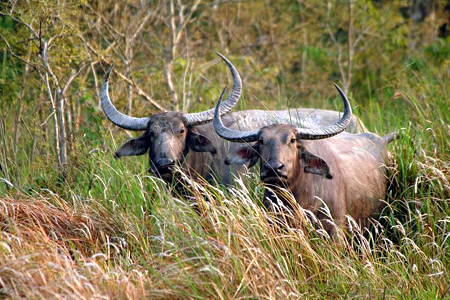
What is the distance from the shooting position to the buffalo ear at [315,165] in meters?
5.57

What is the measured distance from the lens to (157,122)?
20.6 ft

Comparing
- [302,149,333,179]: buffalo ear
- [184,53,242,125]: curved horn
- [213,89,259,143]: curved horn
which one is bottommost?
[302,149,333,179]: buffalo ear

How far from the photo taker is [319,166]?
18.4 feet

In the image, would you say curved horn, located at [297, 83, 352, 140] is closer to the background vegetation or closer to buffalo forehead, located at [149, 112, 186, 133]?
the background vegetation

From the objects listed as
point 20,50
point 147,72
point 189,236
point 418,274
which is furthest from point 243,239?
point 147,72

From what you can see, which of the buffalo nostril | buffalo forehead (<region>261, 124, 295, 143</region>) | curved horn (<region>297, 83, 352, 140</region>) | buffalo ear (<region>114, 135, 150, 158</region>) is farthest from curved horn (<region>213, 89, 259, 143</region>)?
buffalo ear (<region>114, 135, 150, 158</region>)

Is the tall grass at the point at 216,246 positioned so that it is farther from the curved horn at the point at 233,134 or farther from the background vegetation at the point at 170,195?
the curved horn at the point at 233,134

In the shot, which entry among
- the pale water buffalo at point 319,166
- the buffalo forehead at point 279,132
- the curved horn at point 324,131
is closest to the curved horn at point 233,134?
the pale water buffalo at point 319,166

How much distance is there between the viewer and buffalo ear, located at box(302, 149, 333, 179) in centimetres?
557

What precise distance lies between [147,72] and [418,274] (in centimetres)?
583

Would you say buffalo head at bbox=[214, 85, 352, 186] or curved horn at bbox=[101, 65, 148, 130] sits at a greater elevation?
curved horn at bbox=[101, 65, 148, 130]

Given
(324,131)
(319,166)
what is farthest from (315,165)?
(324,131)

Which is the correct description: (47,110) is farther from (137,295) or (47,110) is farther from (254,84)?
(137,295)

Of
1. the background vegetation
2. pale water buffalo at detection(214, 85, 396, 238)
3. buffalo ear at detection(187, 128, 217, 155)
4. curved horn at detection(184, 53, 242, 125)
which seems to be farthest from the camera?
curved horn at detection(184, 53, 242, 125)
